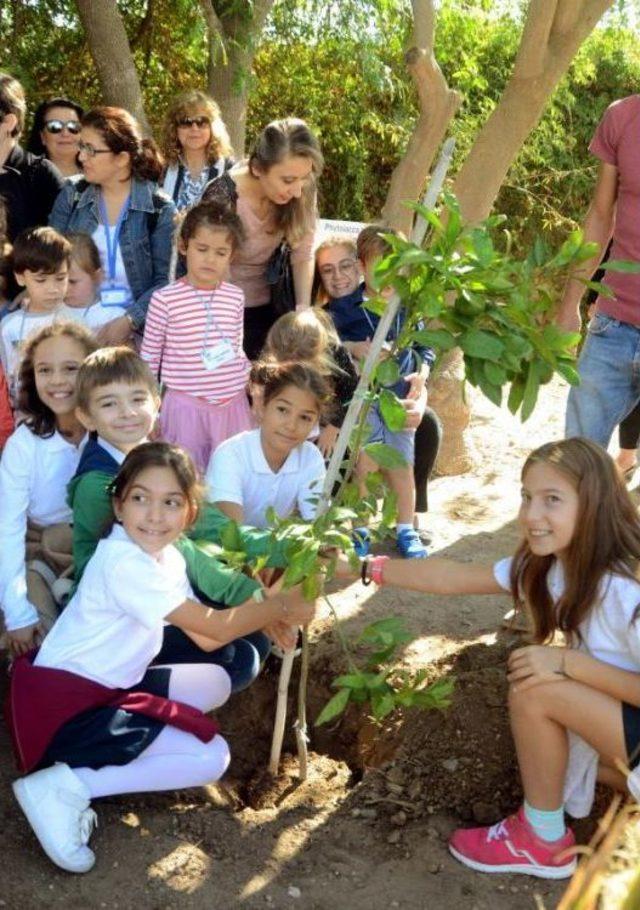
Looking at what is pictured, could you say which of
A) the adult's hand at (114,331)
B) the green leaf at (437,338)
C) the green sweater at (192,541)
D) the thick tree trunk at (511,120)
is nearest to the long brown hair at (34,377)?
the green sweater at (192,541)

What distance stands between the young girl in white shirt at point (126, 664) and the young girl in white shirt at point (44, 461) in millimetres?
450

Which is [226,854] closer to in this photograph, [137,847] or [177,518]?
[137,847]

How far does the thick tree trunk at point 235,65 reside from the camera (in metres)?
6.45

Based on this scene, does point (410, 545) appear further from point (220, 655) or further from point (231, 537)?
point (231, 537)

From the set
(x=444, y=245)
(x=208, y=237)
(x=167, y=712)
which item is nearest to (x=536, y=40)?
(x=208, y=237)

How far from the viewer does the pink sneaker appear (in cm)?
272

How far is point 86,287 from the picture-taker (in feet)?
13.5

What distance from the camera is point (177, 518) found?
112 inches

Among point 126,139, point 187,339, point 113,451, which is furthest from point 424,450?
point 113,451

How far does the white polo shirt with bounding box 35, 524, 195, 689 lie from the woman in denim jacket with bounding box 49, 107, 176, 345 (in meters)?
1.49

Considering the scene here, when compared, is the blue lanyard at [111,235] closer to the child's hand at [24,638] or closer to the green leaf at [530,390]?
the child's hand at [24,638]

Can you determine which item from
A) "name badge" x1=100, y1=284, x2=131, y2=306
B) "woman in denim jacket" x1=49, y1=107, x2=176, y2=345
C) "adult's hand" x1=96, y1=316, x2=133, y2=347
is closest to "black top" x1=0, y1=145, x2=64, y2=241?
"woman in denim jacket" x1=49, y1=107, x2=176, y2=345

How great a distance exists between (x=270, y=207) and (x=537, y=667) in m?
2.22

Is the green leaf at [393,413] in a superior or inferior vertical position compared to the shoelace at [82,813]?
superior
